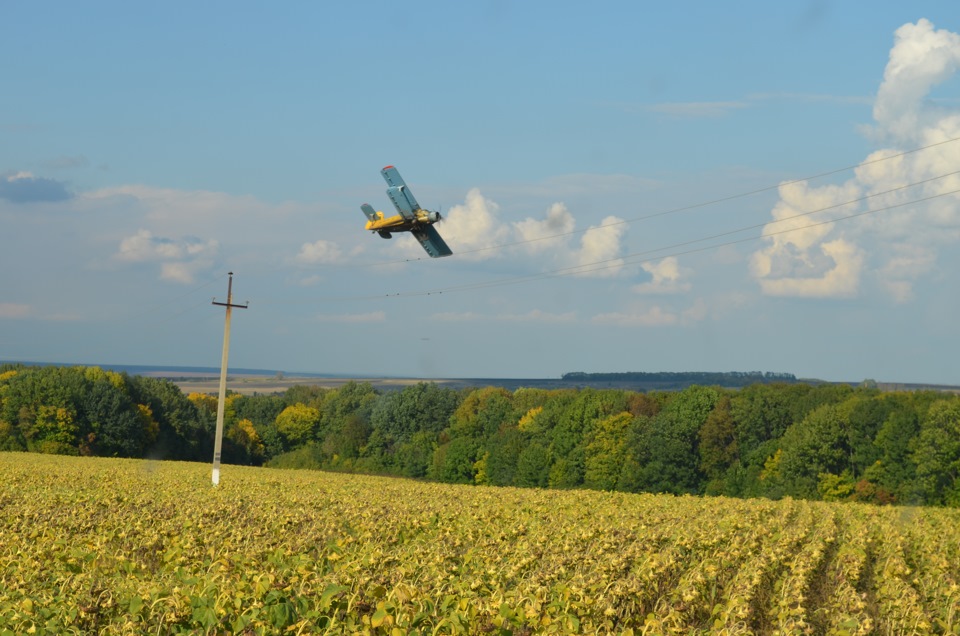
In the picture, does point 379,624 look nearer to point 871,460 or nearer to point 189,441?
point 871,460

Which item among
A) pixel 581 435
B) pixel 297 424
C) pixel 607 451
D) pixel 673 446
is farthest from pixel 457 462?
pixel 297 424

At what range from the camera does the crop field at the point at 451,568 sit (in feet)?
29.4

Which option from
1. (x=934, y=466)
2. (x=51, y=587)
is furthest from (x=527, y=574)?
(x=934, y=466)

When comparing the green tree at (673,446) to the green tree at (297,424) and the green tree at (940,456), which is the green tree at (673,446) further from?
the green tree at (297,424)

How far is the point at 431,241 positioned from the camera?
131 feet

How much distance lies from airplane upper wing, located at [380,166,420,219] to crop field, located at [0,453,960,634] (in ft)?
54.9

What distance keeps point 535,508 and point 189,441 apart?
7643cm

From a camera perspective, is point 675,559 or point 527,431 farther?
point 527,431

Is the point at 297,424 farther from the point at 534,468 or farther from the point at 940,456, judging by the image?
the point at 940,456

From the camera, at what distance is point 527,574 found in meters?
12.4

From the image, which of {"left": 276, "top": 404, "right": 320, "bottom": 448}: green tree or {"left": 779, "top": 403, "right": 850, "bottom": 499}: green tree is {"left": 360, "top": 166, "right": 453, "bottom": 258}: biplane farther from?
{"left": 276, "top": 404, "right": 320, "bottom": 448}: green tree

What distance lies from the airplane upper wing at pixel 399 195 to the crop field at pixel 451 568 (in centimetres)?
1674

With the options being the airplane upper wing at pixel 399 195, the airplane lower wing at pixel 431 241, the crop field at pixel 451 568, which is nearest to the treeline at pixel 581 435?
the airplane lower wing at pixel 431 241

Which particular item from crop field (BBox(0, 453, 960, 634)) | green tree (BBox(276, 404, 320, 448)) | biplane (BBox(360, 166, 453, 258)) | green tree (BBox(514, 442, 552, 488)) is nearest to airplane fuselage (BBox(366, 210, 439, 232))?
biplane (BBox(360, 166, 453, 258))
